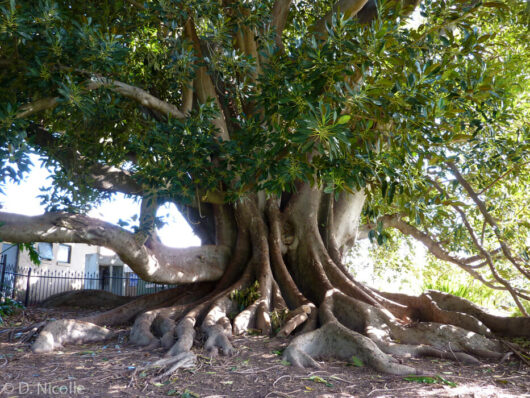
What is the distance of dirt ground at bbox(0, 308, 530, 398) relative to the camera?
330cm

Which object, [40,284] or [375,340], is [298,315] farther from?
[40,284]

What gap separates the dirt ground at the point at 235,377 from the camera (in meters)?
3.30

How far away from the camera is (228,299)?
5.98m

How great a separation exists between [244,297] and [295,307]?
2.38 ft

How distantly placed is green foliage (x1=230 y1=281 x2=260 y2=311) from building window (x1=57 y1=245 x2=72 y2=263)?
16867 millimetres

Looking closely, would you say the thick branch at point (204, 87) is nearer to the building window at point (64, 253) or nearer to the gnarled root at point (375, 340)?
the gnarled root at point (375, 340)

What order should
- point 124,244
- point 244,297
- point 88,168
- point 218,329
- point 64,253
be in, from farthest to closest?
1. point 64,253
2. point 88,168
3. point 244,297
4. point 124,244
5. point 218,329

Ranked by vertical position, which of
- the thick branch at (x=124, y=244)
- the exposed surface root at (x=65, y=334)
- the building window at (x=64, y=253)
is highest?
the building window at (x=64, y=253)

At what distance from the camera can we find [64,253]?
20.7 metres

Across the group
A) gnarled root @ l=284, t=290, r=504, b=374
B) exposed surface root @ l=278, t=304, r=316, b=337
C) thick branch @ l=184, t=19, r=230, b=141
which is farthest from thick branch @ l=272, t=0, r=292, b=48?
gnarled root @ l=284, t=290, r=504, b=374

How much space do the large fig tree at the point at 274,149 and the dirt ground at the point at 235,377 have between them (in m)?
0.25

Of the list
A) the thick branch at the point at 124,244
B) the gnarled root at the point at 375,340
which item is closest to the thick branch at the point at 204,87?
the thick branch at the point at 124,244

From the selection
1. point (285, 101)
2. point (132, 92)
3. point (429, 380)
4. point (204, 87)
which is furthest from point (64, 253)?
point (429, 380)

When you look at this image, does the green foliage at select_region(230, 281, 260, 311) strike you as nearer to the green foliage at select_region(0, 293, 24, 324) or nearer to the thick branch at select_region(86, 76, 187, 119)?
the thick branch at select_region(86, 76, 187, 119)
